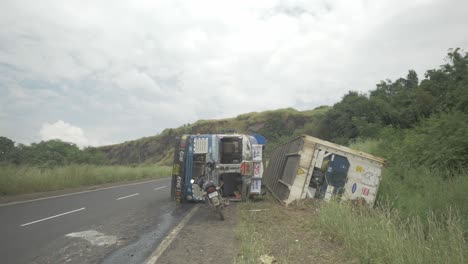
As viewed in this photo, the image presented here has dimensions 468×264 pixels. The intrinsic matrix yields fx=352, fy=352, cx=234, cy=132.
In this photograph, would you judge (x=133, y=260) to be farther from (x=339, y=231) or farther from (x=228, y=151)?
(x=228, y=151)

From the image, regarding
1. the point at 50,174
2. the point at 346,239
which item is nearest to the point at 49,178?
the point at 50,174

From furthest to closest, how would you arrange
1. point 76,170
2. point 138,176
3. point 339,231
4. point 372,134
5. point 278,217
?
point 138,176
point 372,134
point 76,170
point 278,217
point 339,231

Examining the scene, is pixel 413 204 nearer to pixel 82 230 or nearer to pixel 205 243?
pixel 205 243

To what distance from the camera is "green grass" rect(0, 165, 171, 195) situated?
50.8 feet

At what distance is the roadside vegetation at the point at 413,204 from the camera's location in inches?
194

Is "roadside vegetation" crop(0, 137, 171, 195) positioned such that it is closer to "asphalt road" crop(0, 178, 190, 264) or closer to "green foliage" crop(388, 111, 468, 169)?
"asphalt road" crop(0, 178, 190, 264)

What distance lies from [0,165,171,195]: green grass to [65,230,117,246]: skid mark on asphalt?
9.66 m

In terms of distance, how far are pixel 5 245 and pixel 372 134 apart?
2526cm

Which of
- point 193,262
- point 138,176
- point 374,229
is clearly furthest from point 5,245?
point 138,176

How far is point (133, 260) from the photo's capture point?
18.4ft

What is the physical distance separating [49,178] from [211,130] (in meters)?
69.3

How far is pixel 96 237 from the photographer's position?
7.36 meters

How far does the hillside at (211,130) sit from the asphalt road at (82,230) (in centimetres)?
6038

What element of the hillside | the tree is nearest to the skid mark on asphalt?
the tree
